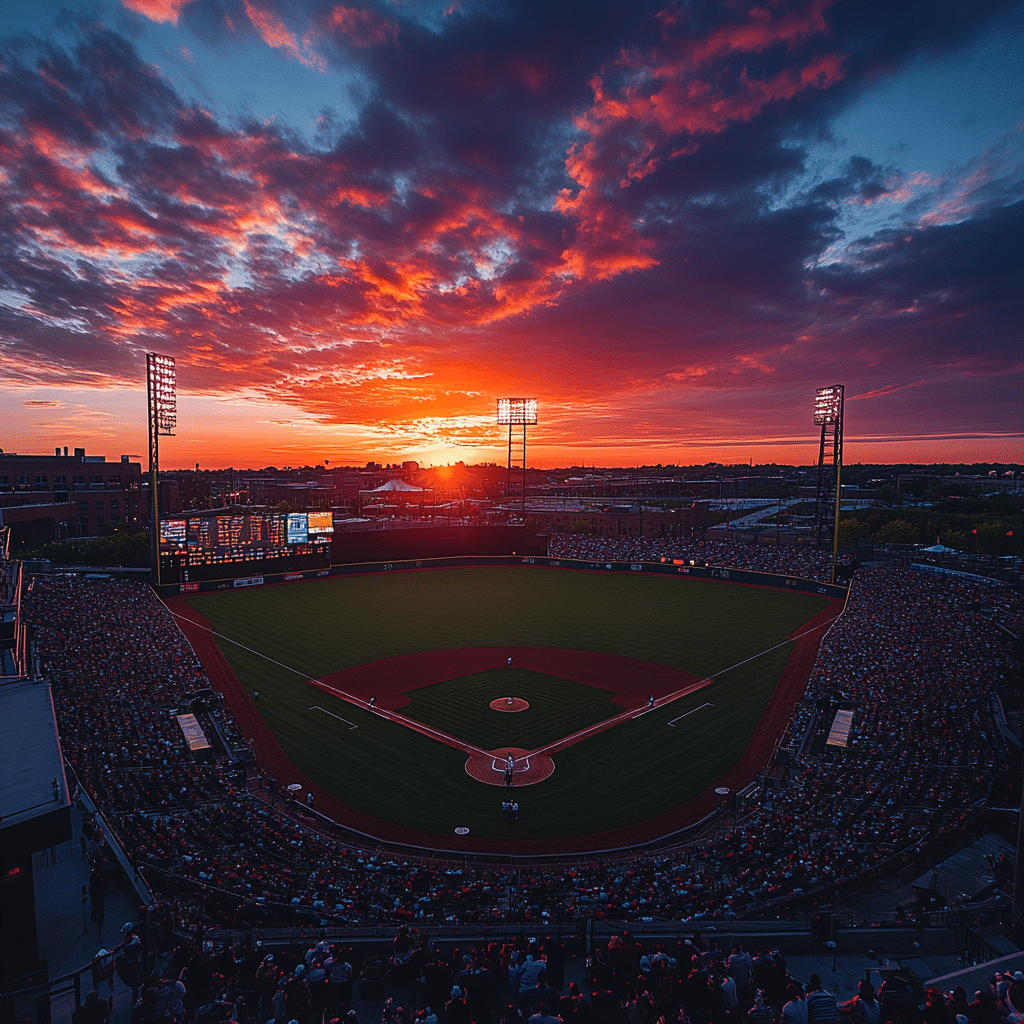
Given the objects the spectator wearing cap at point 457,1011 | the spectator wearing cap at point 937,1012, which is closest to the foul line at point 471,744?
the spectator wearing cap at point 457,1011

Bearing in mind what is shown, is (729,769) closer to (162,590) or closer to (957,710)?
(957,710)

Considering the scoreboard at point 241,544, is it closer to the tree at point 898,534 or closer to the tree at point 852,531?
the tree at point 852,531

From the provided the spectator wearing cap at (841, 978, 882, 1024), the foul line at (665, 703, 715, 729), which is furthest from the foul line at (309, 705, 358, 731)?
the spectator wearing cap at (841, 978, 882, 1024)

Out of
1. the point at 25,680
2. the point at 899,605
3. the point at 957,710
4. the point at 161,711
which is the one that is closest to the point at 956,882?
the point at 957,710

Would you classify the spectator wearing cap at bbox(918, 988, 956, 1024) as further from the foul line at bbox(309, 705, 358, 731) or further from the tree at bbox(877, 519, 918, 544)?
the tree at bbox(877, 519, 918, 544)

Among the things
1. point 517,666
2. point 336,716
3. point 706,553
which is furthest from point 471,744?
point 706,553

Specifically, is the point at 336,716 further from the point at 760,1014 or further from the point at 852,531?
the point at 852,531
